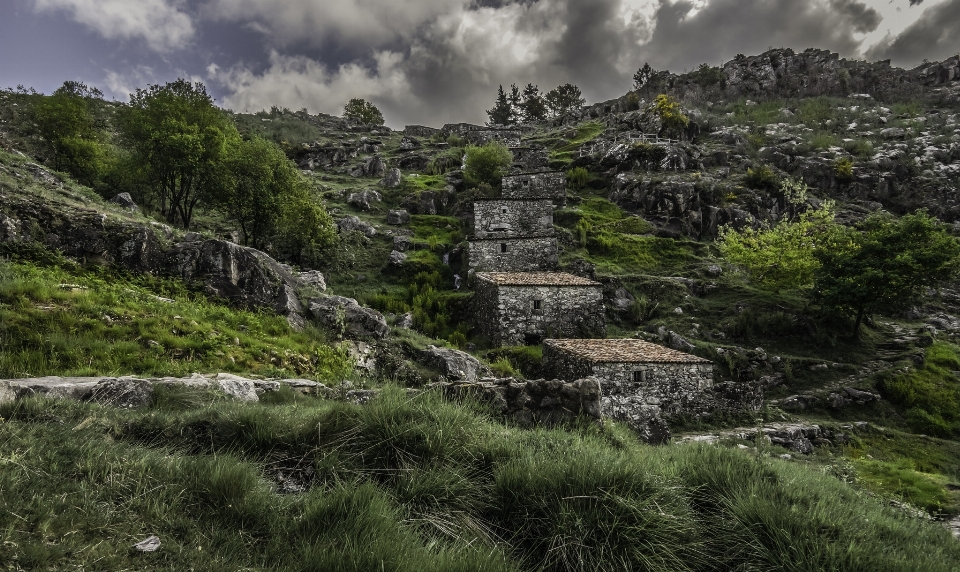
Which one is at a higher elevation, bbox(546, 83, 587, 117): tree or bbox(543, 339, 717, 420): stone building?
bbox(546, 83, 587, 117): tree

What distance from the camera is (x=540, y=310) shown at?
63.4 ft

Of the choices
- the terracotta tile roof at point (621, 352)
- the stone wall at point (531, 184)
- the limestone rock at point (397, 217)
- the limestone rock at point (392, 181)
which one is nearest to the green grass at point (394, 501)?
the terracotta tile roof at point (621, 352)

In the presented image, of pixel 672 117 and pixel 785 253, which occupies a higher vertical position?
pixel 672 117

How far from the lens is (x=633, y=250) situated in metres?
29.3

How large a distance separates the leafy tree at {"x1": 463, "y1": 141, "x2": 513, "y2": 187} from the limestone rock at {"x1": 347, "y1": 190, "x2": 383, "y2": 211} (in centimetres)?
867

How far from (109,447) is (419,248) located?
24.5 m

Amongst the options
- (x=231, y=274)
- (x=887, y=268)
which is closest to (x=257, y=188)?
(x=231, y=274)

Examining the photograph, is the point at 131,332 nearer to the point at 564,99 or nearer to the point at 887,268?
the point at 887,268

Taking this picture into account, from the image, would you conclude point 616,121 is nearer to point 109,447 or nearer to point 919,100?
point 919,100

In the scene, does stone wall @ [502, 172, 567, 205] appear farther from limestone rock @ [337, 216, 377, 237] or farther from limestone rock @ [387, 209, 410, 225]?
limestone rock @ [337, 216, 377, 237]

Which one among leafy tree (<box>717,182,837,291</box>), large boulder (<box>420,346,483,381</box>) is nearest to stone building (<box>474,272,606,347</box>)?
large boulder (<box>420,346,483,381</box>)

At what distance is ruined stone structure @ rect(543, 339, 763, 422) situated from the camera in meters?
13.1

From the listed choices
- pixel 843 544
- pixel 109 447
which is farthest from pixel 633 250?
pixel 109 447

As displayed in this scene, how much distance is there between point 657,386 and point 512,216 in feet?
54.3
